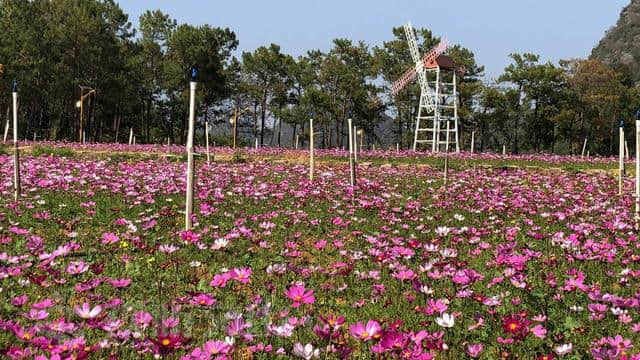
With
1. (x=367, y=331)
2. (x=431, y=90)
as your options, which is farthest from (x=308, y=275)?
(x=431, y=90)

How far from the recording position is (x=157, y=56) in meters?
70.5

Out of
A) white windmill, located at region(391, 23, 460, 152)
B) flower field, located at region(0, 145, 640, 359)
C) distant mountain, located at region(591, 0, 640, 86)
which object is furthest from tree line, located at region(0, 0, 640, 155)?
distant mountain, located at region(591, 0, 640, 86)

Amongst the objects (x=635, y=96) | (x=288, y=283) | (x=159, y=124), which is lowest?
(x=288, y=283)

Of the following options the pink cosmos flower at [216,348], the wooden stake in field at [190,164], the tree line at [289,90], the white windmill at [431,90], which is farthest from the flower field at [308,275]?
the tree line at [289,90]

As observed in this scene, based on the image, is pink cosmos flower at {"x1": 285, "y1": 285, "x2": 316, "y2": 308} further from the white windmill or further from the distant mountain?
the distant mountain

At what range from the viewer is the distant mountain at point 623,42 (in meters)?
149

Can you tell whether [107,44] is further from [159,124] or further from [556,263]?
[556,263]

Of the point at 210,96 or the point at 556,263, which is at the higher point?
the point at 210,96

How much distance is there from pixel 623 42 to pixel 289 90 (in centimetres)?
12976

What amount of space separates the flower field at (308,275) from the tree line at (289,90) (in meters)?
54.4

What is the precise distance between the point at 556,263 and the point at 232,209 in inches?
206

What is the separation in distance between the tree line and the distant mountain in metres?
80.6

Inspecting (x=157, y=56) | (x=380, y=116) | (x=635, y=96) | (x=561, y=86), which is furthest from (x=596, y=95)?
(x=157, y=56)

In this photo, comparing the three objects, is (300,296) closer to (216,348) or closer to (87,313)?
(216,348)
